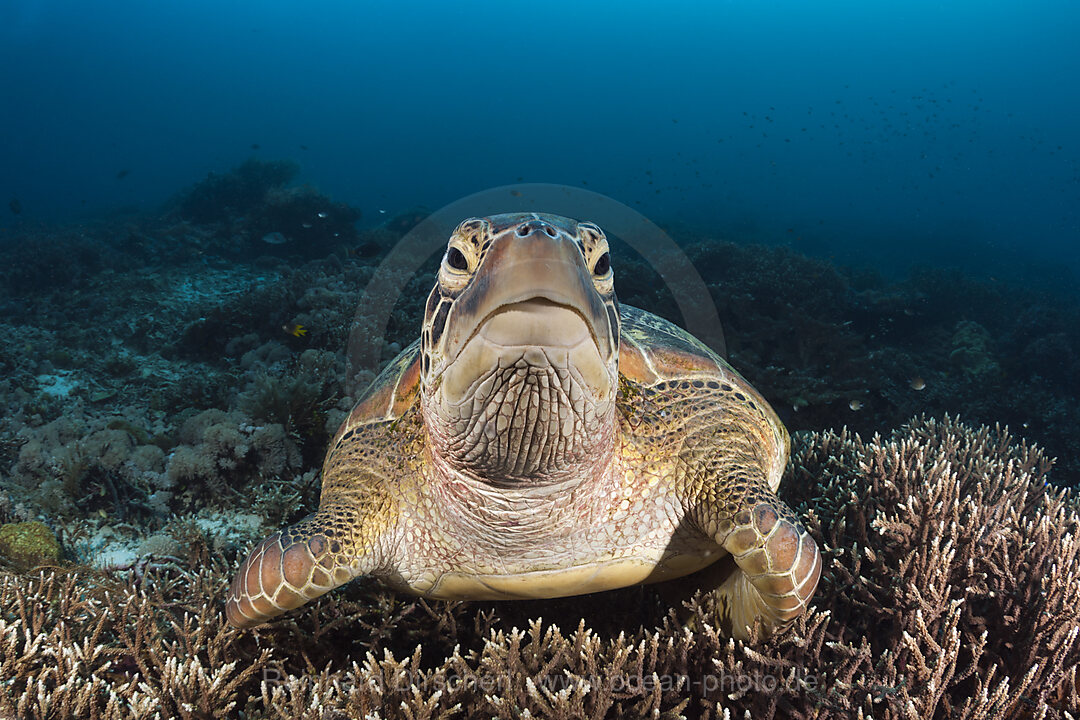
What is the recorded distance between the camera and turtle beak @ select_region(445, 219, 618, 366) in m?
1.02

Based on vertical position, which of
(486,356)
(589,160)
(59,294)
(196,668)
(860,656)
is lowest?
(59,294)

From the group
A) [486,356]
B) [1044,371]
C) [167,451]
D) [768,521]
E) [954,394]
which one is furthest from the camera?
[1044,371]

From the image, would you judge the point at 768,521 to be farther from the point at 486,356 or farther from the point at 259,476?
the point at 259,476

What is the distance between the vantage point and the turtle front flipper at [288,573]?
5.40 feet

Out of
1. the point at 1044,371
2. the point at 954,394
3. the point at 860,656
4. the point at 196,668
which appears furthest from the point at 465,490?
the point at 1044,371

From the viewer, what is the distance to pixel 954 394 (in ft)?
20.6

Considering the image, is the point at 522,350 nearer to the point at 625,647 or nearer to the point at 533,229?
the point at 533,229

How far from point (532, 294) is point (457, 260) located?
0.31 metres

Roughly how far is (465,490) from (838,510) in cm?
183

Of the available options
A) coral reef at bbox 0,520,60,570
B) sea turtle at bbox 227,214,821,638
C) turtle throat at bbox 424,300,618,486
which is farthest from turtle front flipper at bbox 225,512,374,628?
coral reef at bbox 0,520,60,570

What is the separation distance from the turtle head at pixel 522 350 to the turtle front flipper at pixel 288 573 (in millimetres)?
581

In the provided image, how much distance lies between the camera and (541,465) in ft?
4.70

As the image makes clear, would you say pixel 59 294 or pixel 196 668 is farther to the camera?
pixel 59 294

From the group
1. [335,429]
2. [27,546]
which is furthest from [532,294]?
[335,429]
